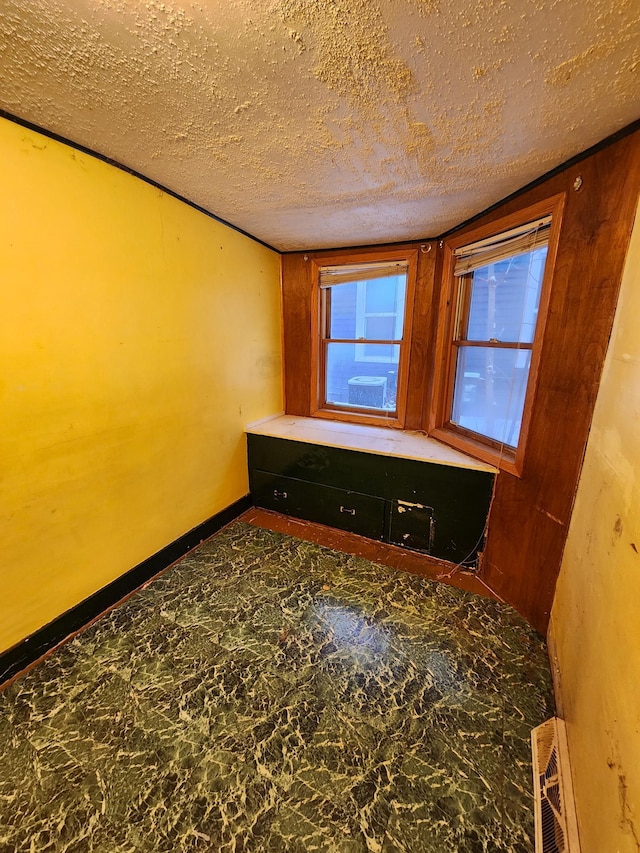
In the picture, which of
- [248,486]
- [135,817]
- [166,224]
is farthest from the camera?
[248,486]

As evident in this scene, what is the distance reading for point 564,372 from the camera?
4.80ft

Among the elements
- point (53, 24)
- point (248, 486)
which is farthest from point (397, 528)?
point (53, 24)

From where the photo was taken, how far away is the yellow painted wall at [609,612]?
0.78 meters

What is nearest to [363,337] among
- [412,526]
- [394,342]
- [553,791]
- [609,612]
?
[394,342]

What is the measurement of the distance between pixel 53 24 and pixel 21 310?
0.91m

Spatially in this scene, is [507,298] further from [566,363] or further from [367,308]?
[367,308]

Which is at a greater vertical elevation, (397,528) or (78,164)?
(78,164)

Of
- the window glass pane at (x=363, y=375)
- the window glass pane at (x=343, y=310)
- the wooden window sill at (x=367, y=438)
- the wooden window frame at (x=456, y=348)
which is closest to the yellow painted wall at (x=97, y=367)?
the wooden window sill at (x=367, y=438)

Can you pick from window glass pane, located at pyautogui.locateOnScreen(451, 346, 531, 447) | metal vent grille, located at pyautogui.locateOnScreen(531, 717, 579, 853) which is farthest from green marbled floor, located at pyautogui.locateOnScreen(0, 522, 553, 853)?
window glass pane, located at pyautogui.locateOnScreen(451, 346, 531, 447)

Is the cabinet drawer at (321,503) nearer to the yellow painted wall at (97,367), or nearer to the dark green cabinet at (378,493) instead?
the dark green cabinet at (378,493)

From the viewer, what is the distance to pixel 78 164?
1399 millimetres

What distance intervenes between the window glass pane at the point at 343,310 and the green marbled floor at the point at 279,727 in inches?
81.9

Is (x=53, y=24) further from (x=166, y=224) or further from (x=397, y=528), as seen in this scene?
(x=397, y=528)

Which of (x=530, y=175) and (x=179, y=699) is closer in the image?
(x=179, y=699)
